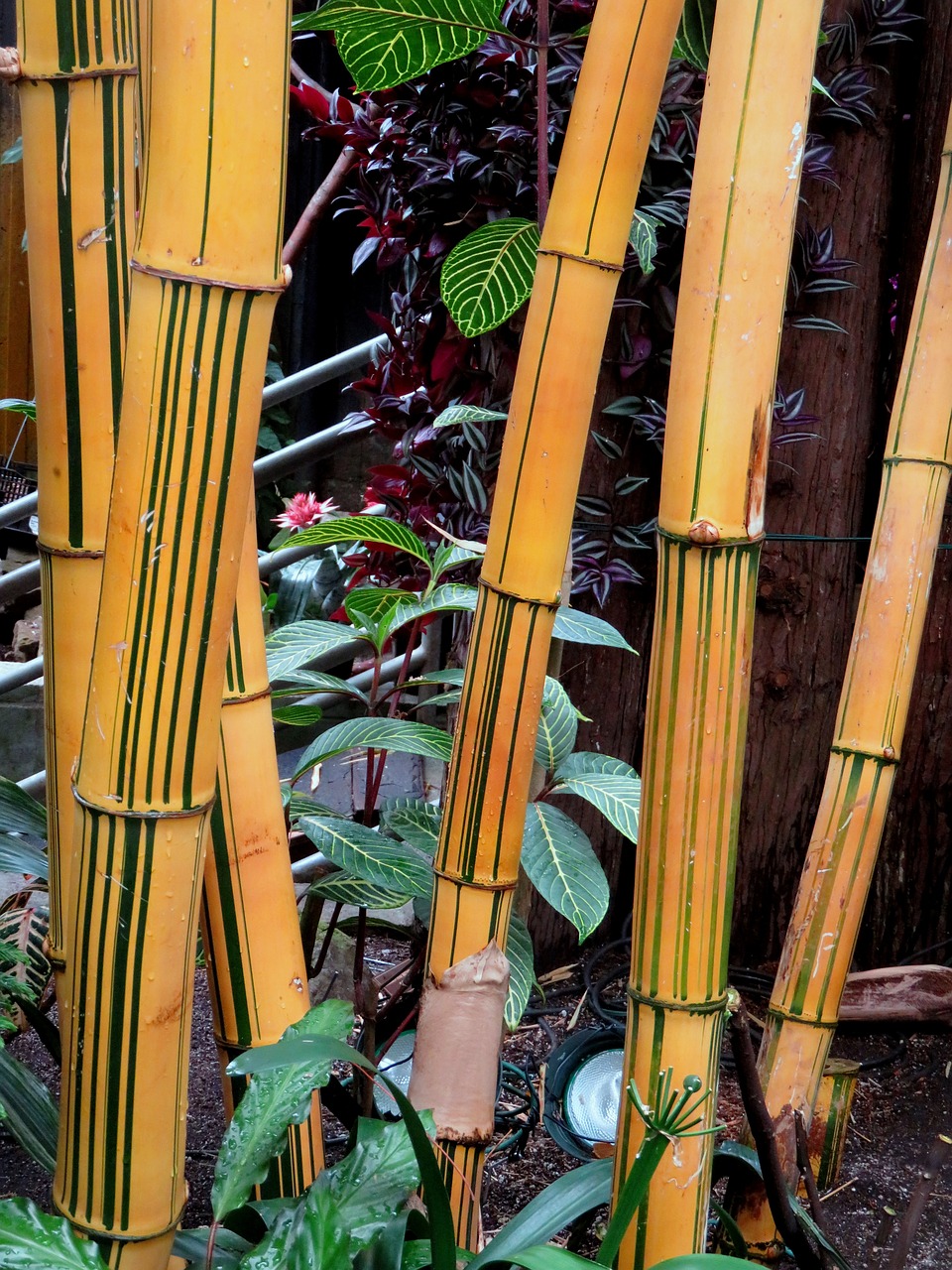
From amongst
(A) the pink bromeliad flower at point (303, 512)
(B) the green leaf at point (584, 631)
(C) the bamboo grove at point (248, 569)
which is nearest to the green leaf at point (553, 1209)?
(C) the bamboo grove at point (248, 569)

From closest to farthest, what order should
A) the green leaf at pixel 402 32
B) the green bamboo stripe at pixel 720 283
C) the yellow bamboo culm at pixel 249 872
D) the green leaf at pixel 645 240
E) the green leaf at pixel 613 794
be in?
the green bamboo stripe at pixel 720 283 < the yellow bamboo culm at pixel 249 872 < the green leaf at pixel 402 32 < the green leaf at pixel 613 794 < the green leaf at pixel 645 240

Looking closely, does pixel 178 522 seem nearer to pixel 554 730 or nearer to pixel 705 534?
pixel 705 534

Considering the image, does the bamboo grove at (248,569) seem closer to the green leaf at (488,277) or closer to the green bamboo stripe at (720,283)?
the green bamboo stripe at (720,283)

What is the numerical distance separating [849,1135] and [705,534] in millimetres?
1081

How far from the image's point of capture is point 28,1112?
69cm

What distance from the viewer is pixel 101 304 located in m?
0.56

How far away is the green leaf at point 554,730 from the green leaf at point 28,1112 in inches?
18.5

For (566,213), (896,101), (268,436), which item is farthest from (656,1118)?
(268,436)

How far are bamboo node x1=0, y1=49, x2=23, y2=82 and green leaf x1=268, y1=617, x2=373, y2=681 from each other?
500 mm

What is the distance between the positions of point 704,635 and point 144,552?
30 centimetres

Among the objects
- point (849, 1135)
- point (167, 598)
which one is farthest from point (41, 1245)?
point (849, 1135)

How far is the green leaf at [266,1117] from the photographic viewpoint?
0.59 metres

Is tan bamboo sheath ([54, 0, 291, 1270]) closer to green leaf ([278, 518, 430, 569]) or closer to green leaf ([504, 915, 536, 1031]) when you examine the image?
green leaf ([504, 915, 536, 1031])

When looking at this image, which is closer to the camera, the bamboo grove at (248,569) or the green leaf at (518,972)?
the bamboo grove at (248,569)
